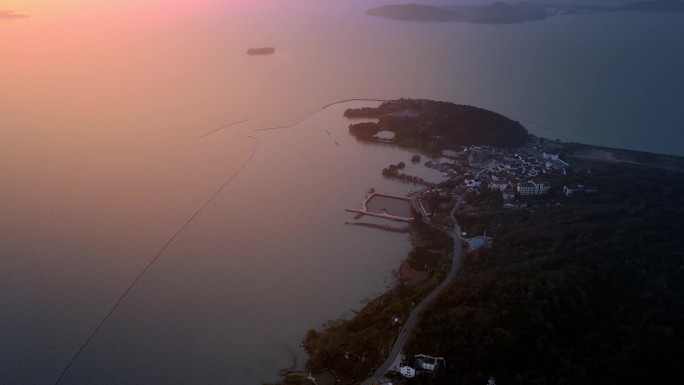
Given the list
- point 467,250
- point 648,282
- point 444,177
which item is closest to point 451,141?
point 444,177

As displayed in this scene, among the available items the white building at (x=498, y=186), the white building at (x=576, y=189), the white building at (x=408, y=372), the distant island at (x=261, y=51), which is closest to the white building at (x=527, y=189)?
the white building at (x=498, y=186)

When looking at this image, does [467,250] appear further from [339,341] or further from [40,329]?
[40,329]

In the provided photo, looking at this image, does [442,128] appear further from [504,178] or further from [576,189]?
[576,189]

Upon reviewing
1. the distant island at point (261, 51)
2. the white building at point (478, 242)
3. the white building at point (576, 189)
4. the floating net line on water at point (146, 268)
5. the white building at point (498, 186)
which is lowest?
the floating net line on water at point (146, 268)

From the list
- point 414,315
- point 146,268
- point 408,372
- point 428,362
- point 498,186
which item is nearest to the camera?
point 408,372

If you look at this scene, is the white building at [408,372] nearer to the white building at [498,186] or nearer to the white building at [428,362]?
the white building at [428,362]

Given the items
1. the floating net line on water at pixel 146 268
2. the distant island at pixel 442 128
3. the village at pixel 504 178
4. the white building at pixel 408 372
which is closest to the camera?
the white building at pixel 408 372

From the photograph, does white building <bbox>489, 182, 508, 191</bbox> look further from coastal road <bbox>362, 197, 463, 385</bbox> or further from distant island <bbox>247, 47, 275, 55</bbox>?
distant island <bbox>247, 47, 275, 55</bbox>

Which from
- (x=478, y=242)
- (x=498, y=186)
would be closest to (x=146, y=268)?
(x=478, y=242)
